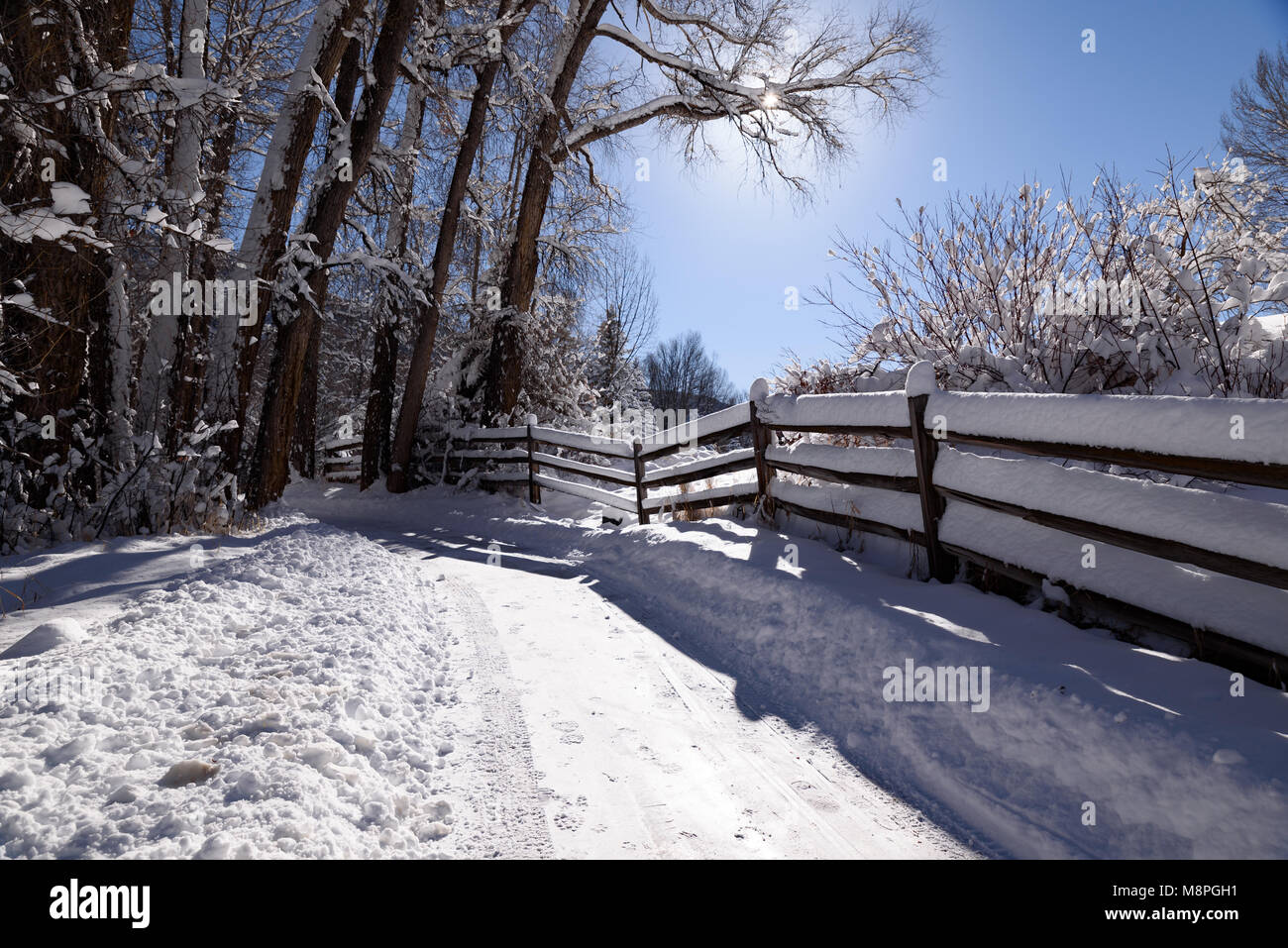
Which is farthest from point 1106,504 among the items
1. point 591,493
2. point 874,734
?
point 591,493

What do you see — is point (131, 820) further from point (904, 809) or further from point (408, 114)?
point (408, 114)

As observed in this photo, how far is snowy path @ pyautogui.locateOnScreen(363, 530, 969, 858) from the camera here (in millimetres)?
2174

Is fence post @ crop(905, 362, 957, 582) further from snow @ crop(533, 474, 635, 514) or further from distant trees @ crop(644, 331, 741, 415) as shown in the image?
distant trees @ crop(644, 331, 741, 415)

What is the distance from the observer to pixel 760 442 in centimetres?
647

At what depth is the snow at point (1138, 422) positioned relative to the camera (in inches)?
96.0

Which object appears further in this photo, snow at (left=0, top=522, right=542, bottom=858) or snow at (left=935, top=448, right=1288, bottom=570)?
snow at (left=935, top=448, right=1288, bottom=570)

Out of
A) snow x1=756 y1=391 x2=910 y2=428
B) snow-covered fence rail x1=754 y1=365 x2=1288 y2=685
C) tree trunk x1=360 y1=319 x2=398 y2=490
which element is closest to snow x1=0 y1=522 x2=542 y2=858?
snow-covered fence rail x1=754 y1=365 x2=1288 y2=685

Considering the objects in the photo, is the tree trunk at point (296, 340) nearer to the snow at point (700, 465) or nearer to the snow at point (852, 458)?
the snow at point (700, 465)

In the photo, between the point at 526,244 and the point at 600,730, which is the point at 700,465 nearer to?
the point at 600,730

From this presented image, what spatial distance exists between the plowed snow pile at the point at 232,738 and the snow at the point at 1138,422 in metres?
3.23

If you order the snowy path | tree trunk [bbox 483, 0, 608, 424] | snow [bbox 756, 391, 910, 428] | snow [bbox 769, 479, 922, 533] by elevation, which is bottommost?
the snowy path

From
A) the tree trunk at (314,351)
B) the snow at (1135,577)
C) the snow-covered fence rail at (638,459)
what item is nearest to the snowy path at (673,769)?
the snow at (1135,577)
